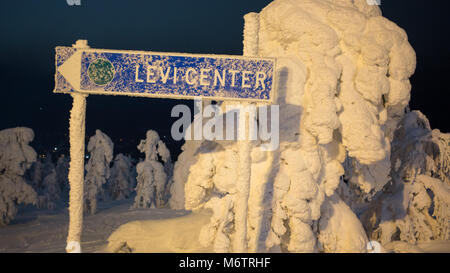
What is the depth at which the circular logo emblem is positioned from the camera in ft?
20.6

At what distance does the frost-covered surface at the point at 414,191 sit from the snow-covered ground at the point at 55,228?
6.23m

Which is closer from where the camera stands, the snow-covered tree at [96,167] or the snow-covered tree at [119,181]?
the snow-covered tree at [96,167]

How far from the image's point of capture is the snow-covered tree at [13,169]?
44.3 feet

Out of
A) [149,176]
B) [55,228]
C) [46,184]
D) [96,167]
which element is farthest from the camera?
[46,184]

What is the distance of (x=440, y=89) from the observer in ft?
64.2

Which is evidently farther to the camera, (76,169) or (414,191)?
(414,191)

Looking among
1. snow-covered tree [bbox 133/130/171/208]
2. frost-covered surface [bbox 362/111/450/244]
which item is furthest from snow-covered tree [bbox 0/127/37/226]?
frost-covered surface [bbox 362/111/450/244]

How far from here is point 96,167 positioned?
17656mm

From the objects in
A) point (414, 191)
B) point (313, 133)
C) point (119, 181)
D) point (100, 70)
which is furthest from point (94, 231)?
point (119, 181)

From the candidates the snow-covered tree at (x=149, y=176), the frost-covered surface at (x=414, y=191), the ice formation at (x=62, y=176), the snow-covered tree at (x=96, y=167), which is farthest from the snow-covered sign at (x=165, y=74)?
the ice formation at (x=62, y=176)

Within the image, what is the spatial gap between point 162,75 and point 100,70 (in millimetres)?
946

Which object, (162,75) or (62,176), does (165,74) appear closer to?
(162,75)

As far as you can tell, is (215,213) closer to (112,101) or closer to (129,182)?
(129,182)

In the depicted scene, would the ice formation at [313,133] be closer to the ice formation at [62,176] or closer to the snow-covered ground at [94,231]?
the snow-covered ground at [94,231]
